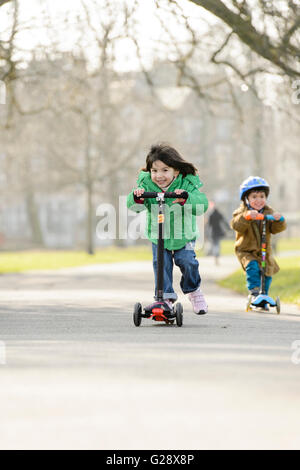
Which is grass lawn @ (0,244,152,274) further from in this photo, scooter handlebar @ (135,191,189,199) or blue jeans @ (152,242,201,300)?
scooter handlebar @ (135,191,189,199)

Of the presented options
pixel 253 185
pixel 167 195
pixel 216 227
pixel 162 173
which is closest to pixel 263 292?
pixel 253 185

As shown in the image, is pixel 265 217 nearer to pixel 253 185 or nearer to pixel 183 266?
pixel 253 185

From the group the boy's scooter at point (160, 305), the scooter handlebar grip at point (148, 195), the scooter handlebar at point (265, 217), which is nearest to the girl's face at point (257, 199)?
the scooter handlebar at point (265, 217)

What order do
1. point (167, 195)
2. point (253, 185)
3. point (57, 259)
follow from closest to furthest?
point (167, 195) < point (253, 185) < point (57, 259)

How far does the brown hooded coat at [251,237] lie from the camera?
1040 cm

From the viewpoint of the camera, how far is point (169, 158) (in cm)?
841

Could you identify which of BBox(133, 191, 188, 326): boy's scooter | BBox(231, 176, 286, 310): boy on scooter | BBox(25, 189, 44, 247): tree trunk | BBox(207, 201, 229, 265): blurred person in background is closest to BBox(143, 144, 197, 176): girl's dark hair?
BBox(133, 191, 188, 326): boy's scooter

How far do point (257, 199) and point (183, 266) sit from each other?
1.92 metres

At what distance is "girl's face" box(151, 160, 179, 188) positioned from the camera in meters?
8.48

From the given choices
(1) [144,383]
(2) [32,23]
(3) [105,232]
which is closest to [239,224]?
(1) [144,383]

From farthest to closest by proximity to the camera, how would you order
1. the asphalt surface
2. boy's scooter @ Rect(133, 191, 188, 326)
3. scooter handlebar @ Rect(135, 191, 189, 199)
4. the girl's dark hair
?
the girl's dark hair
boy's scooter @ Rect(133, 191, 188, 326)
scooter handlebar @ Rect(135, 191, 189, 199)
the asphalt surface

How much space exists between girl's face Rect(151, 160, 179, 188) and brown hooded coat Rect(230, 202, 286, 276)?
6.48 feet

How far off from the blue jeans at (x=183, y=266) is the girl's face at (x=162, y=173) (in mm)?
612

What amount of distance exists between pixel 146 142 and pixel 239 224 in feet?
114
